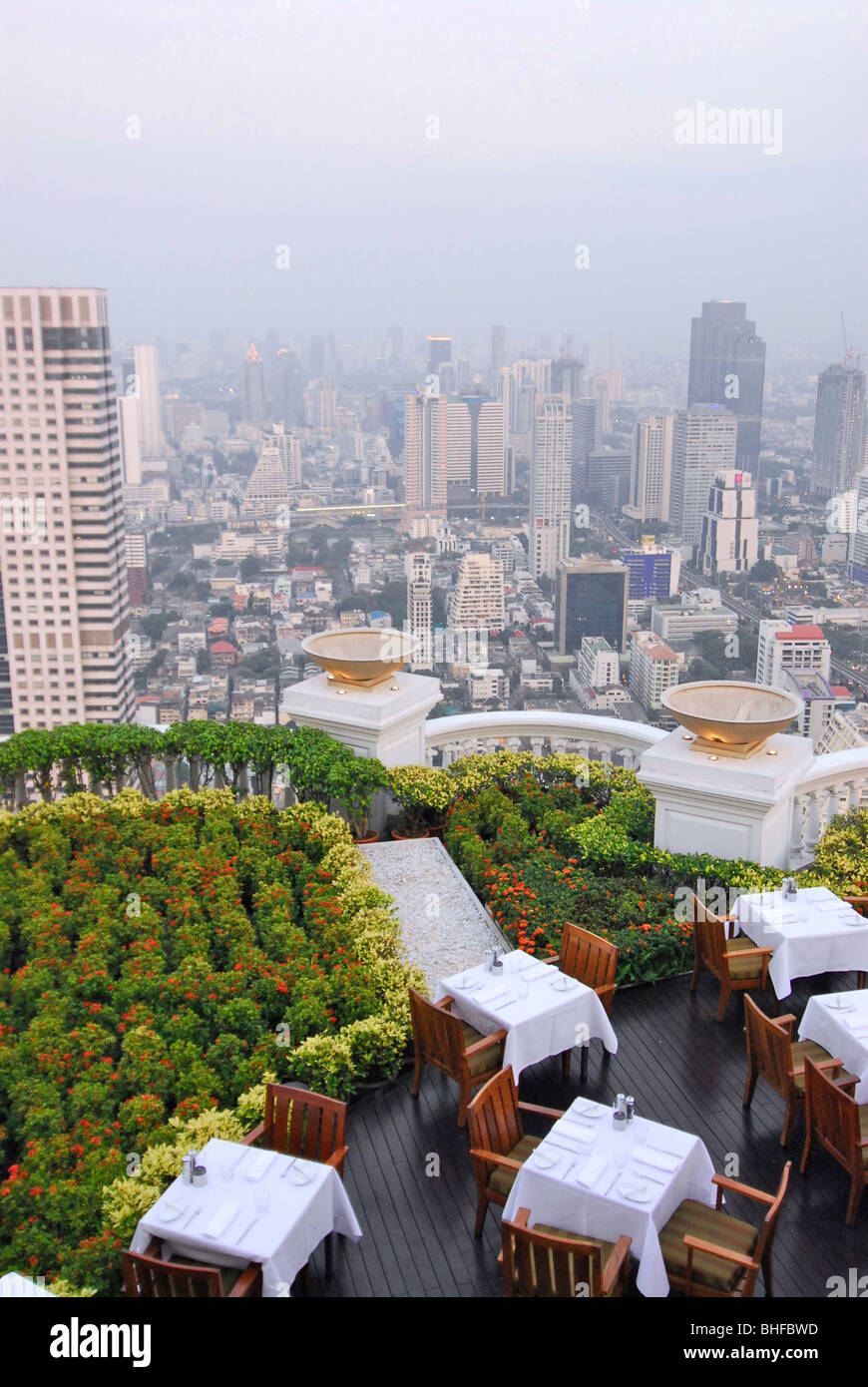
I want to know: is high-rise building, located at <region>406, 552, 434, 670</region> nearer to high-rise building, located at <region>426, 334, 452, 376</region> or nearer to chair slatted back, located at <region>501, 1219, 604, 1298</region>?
chair slatted back, located at <region>501, 1219, 604, 1298</region>

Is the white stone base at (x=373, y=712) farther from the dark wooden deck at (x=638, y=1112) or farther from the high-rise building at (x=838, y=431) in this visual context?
the high-rise building at (x=838, y=431)

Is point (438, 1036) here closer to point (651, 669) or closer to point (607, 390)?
point (651, 669)

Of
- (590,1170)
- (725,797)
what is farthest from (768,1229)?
(725,797)

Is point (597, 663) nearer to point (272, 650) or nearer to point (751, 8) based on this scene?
point (272, 650)

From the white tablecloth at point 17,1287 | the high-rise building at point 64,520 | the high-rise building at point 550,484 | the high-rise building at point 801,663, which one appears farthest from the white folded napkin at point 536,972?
the high-rise building at point 64,520

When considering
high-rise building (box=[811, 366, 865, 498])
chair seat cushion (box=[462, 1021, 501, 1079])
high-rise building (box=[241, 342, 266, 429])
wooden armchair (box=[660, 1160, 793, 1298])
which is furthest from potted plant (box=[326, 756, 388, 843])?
high-rise building (box=[241, 342, 266, 429])
